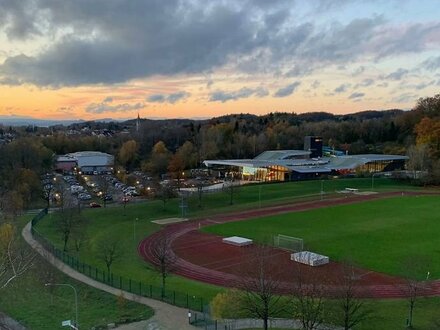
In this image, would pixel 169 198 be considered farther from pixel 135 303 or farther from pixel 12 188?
pixel 135 303

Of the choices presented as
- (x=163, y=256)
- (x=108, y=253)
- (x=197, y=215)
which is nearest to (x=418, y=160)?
(x=197, y=215)

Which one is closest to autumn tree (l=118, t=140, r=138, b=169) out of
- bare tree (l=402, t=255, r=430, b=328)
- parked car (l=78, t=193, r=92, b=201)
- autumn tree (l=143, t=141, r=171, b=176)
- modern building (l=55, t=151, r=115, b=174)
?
modern building (l=55, t=151, r=115, b=174)

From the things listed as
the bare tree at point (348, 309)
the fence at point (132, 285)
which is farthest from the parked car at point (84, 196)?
the bare tree at point (348, 309)

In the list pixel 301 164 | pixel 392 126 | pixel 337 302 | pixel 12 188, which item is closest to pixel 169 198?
pixel 12 188

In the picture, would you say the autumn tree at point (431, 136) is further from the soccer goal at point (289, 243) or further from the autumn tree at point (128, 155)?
the autumn tree at point (128, 155)

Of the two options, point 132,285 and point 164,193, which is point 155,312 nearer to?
point 132,285

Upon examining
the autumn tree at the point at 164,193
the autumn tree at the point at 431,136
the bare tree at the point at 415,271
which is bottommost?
the bare tree at the point at 415,271

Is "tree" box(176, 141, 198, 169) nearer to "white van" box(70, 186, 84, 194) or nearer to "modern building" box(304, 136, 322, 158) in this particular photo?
"modern building" box(304, 136, 322, 158)
